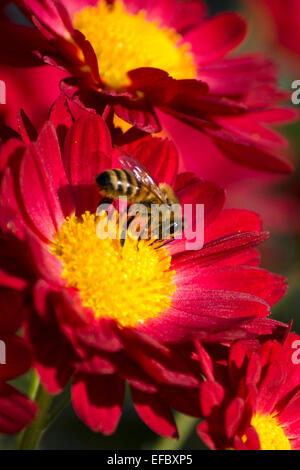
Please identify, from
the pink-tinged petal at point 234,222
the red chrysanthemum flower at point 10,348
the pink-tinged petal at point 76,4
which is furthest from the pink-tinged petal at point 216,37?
the red chrysanthemum flower at point 10,348

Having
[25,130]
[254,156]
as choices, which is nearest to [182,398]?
[25,130]

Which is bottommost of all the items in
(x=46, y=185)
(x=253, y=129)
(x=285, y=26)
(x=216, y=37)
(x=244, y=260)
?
(x=244, y=260)

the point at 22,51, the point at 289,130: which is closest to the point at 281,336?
the point at 22,51

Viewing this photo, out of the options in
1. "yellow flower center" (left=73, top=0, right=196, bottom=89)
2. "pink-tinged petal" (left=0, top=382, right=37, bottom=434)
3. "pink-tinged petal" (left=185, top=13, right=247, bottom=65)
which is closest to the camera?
"pink-tinged petal" (left=0, top=382, right=37, bottom=434)

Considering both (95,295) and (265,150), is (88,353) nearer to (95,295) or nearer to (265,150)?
(95,295)

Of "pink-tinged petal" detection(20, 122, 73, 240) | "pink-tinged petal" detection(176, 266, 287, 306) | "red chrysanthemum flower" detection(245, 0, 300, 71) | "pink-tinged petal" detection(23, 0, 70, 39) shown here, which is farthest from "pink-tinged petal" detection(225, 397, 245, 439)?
"red chrysanthemum flower" detection(245, 0, 300, 71)

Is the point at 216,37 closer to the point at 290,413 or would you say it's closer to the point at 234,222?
the point at 234,222

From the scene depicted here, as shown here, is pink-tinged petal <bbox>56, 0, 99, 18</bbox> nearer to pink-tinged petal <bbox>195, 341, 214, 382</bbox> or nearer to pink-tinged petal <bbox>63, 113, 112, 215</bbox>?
pink-tinged petal <bbox>63, 113, 112, 215</bbox>
